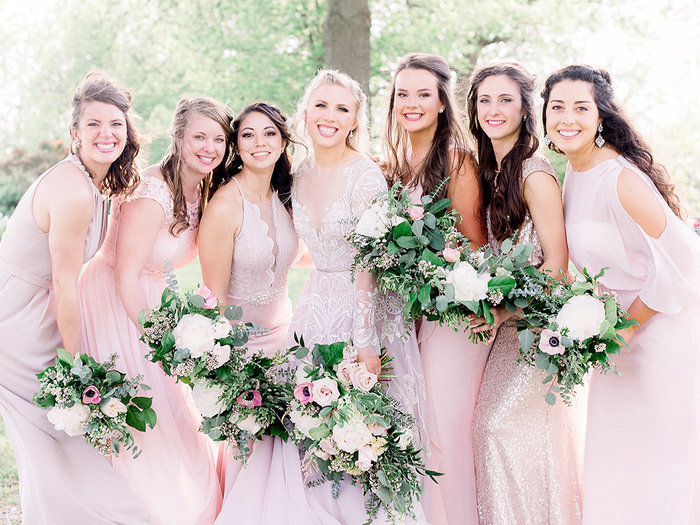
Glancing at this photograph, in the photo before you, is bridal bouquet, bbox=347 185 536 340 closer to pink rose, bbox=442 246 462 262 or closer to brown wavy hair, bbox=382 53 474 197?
pink rose, bbox=442 246 462 262

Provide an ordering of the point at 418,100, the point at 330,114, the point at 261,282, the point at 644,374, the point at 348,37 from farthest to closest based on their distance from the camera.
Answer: the point at 348,37 → the point at 261,282 → the point at 418,100 → the point at 330,114 → the point at 644,374

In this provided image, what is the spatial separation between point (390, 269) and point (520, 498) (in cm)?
170

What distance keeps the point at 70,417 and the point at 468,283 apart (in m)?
2.38

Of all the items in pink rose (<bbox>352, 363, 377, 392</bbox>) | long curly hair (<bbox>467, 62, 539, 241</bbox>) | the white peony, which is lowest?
pink rose (<bbox>352, 363, 377, 392</bbox>)

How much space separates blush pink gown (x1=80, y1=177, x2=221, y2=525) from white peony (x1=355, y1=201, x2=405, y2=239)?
4.80 feet

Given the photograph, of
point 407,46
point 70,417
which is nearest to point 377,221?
point 70,417

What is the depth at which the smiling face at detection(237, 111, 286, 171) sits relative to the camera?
4.76m

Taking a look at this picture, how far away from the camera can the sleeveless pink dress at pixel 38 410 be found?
4.23 metres

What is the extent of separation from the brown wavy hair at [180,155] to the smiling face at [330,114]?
66 cm

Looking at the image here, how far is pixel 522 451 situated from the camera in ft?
14.6

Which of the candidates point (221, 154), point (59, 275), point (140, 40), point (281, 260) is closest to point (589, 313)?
point (281, 260)

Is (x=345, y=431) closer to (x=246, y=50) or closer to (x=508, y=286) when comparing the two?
(x=508, y=286)

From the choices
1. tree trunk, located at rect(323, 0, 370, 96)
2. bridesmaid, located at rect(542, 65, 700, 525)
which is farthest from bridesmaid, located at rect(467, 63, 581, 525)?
tree trunk, located at rect(323, 0, 370, 96)

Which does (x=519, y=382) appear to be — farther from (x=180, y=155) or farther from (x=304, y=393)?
(x=180, y=155)
